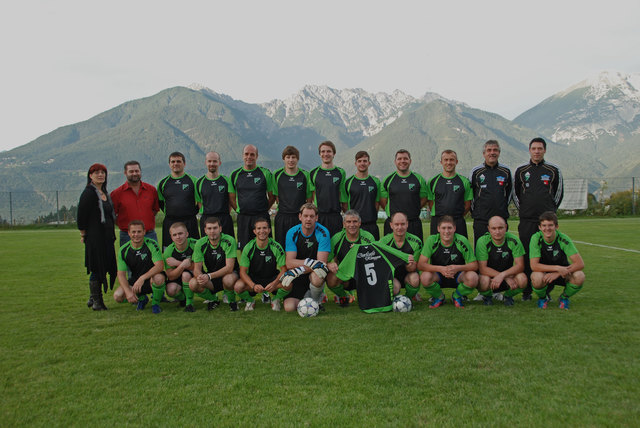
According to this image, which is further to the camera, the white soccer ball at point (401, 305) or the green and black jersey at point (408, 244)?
the green and black jersey at point (408, 244)

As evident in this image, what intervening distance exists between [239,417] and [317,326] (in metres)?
1.98

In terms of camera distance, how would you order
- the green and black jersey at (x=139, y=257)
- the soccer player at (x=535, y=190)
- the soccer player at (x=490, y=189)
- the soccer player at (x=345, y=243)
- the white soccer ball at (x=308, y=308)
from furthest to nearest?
the soccer player at (x=490, y=189)
the soccer player at (x=535, y=190)
the green and black jersey at (x=139, y=257)
the soccer player at (x=345, y=243)
the white soccer ball at (x=308, y=308)

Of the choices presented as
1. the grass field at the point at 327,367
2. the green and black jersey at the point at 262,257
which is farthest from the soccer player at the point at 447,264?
the green and black jersey at the point at 262,257

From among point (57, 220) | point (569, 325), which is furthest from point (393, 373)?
point (57, 220)

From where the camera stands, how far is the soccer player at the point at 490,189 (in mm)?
6176

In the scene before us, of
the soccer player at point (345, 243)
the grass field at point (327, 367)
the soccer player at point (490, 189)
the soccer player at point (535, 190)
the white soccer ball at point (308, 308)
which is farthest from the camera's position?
the soccer player at point (490, 189)

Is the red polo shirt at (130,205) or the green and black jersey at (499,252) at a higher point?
the red polo shirt at (130,205)

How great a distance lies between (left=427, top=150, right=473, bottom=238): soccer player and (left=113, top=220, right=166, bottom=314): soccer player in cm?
363

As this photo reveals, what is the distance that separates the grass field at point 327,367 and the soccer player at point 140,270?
22 cm

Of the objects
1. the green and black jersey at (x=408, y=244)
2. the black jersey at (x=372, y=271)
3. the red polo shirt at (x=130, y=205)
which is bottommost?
the black jersey at (x=372, y=271)

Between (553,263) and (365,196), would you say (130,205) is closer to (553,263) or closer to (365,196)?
(365,196)

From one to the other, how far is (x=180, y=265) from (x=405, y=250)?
2.82 metres

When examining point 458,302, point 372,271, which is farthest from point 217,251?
point 458,302

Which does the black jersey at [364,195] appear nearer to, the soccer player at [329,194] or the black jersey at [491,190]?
the soccer player at [329,194]
